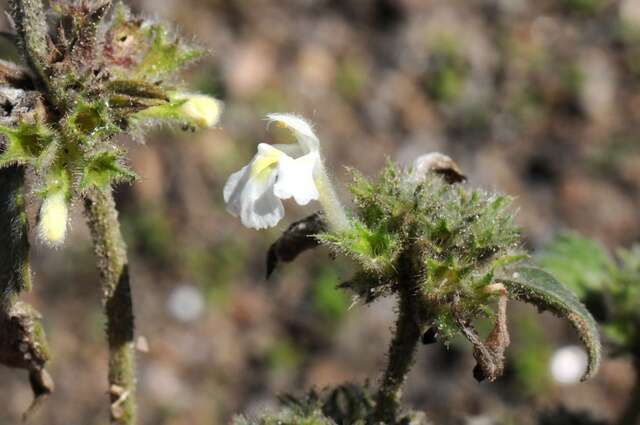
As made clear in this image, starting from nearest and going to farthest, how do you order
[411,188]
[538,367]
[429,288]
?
[429,288] < [411,188] < [538,367]

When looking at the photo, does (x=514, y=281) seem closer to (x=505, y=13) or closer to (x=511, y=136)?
(x=511, y=136)

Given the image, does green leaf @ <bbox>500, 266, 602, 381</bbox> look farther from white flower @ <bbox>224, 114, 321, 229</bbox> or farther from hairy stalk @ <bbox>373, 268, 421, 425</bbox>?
white flower @ <bbox>224, 114, 321, 229</bbox>

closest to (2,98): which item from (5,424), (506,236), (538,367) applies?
(506,236)

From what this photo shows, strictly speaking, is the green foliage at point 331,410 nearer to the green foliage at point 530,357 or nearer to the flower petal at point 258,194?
the flower petal at point 258,194

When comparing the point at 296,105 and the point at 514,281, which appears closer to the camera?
the point at 514,281

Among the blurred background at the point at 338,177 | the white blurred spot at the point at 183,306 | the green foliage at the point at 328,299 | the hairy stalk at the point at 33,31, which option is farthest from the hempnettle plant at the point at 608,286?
the white blurred spot at the point at 183,306

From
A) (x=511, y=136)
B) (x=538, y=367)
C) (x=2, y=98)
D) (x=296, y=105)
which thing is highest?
(x=511, y=136)

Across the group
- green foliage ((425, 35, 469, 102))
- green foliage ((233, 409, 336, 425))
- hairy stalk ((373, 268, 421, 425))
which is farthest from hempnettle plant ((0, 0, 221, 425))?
green foliage ((425, 35, 469, 102))
